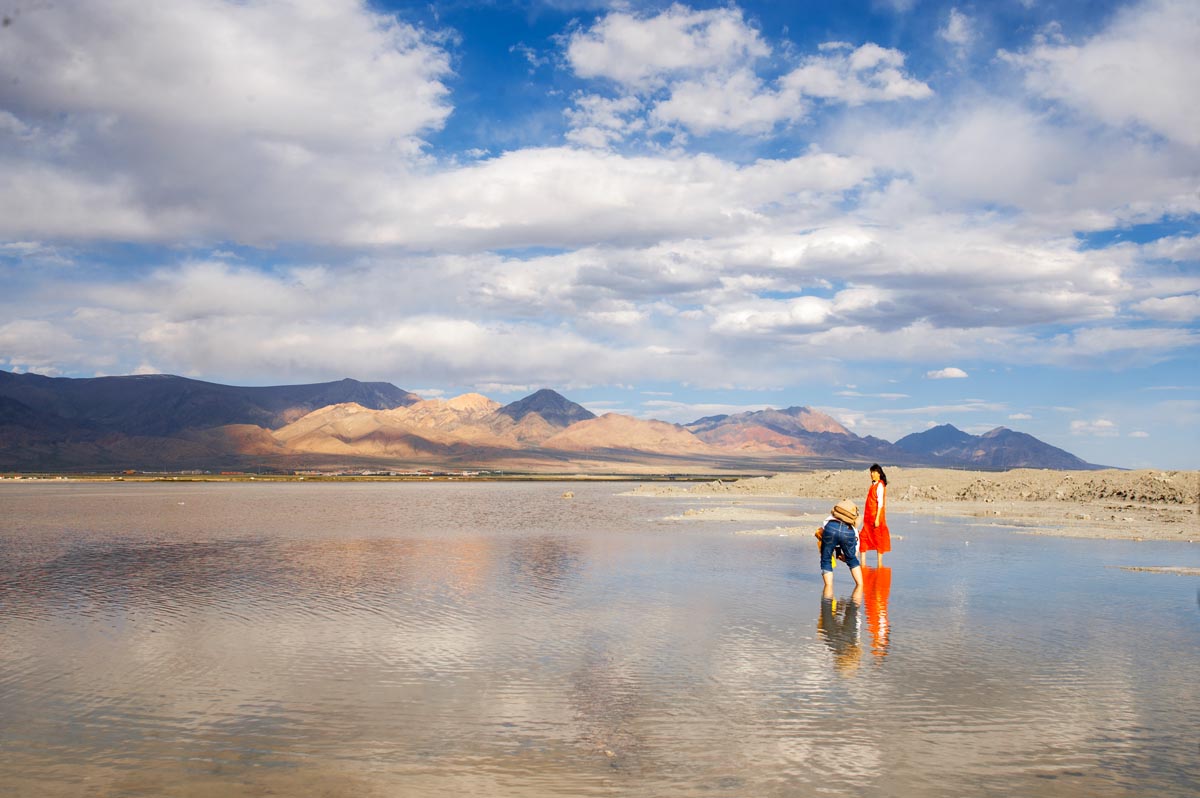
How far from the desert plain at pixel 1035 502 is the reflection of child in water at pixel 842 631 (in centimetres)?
1509

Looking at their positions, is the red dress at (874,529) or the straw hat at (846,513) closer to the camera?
the straw hat at (846,513)

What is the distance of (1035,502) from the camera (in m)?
47.9

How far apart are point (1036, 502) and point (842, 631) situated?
132 feet

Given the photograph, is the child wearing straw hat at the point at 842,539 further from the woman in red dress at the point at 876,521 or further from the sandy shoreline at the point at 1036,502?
the sandy shoreline at the point at 1036,502

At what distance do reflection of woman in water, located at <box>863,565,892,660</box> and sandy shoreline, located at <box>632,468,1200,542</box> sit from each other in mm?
10765

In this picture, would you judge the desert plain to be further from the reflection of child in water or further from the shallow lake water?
the reflection of child in water

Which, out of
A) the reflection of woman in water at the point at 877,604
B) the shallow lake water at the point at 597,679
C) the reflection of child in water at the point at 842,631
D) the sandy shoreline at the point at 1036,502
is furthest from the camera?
the sandy shoreline at the point at 1036,502

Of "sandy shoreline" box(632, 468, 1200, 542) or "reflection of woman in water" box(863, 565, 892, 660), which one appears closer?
"reflection of woman in water" box(863, 565, 892, 660)

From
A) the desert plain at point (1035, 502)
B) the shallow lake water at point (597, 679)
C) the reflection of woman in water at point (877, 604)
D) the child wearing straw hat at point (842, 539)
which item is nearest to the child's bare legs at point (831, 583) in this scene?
the child wearing straw hat at point (842, 539)

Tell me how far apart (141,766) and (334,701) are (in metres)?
2.35

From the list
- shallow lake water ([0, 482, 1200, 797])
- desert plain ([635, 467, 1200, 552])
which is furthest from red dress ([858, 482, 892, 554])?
desert plain ([635, 467, 1200, 552])

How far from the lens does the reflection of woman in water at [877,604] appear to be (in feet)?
42.2

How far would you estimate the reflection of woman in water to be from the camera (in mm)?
12875

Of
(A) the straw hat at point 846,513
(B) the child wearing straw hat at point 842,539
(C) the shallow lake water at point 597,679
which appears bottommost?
(C) the shallow lake water at point 597,679
